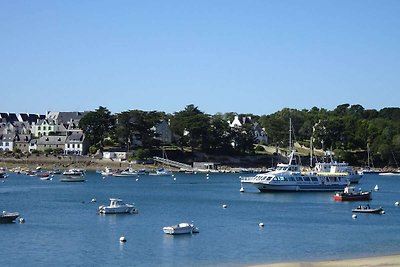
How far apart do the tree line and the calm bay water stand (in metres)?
54.3

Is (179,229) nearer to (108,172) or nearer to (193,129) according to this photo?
(108,172)

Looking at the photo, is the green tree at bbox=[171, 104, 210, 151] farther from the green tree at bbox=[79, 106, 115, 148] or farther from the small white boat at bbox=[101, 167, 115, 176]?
the small white boat at bbox=[101, 167, 115, 176]

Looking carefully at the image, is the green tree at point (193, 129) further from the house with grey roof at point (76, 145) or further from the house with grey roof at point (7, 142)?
the house with grey roof at point (7, 142)

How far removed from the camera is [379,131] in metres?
171

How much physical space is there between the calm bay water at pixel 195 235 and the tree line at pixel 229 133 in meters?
54.3

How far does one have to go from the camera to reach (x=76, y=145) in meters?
158

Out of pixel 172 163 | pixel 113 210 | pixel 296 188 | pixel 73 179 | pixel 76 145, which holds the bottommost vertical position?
pixel 113 210

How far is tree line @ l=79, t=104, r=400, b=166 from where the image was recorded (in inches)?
6068

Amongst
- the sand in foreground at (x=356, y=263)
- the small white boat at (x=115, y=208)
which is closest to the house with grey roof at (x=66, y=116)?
the small white boat at (x=115, y=208)

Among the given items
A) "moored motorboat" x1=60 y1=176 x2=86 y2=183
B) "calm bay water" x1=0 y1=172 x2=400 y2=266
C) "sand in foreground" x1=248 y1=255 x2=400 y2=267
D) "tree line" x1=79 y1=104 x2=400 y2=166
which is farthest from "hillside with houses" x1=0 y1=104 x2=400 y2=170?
"sand in foreground" x1=248 y1=255 x2=400 y2=267

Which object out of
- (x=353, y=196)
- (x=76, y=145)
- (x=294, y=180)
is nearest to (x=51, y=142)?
(x=76, y=145)

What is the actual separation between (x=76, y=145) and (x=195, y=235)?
106m

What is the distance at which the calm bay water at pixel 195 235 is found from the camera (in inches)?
1853

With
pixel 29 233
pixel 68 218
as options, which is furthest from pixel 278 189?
pixel 29 233
